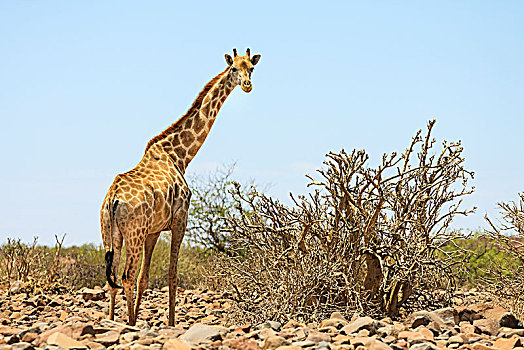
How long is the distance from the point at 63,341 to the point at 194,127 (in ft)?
13.8

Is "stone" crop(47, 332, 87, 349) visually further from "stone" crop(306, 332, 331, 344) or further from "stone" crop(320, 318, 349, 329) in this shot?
"stone" crop(320, 318, 349, 329)

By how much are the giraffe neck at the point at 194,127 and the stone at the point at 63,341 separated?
3.75m

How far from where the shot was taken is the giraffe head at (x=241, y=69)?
8.80 metres

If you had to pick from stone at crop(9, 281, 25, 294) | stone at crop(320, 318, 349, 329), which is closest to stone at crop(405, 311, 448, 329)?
stone at crop(320, 318, 349, 329)

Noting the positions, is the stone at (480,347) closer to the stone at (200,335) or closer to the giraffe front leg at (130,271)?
the stone at (200,335)

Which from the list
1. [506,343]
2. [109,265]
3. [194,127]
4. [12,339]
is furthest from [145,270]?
[506,343]

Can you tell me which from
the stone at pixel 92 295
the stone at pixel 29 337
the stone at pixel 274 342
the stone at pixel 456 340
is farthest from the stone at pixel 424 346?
the stone at pixel 92 295

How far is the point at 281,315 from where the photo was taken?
6945 millimetres

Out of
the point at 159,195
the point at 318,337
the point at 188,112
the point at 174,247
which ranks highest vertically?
the point at 188,112

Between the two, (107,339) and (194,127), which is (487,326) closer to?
(107,339)

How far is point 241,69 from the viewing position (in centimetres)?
883

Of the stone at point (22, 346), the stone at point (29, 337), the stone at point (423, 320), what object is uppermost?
the stone at point (423, 320)

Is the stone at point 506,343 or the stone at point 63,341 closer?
the stone at point 63,341

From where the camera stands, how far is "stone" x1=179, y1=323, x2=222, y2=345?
539 centimetres
